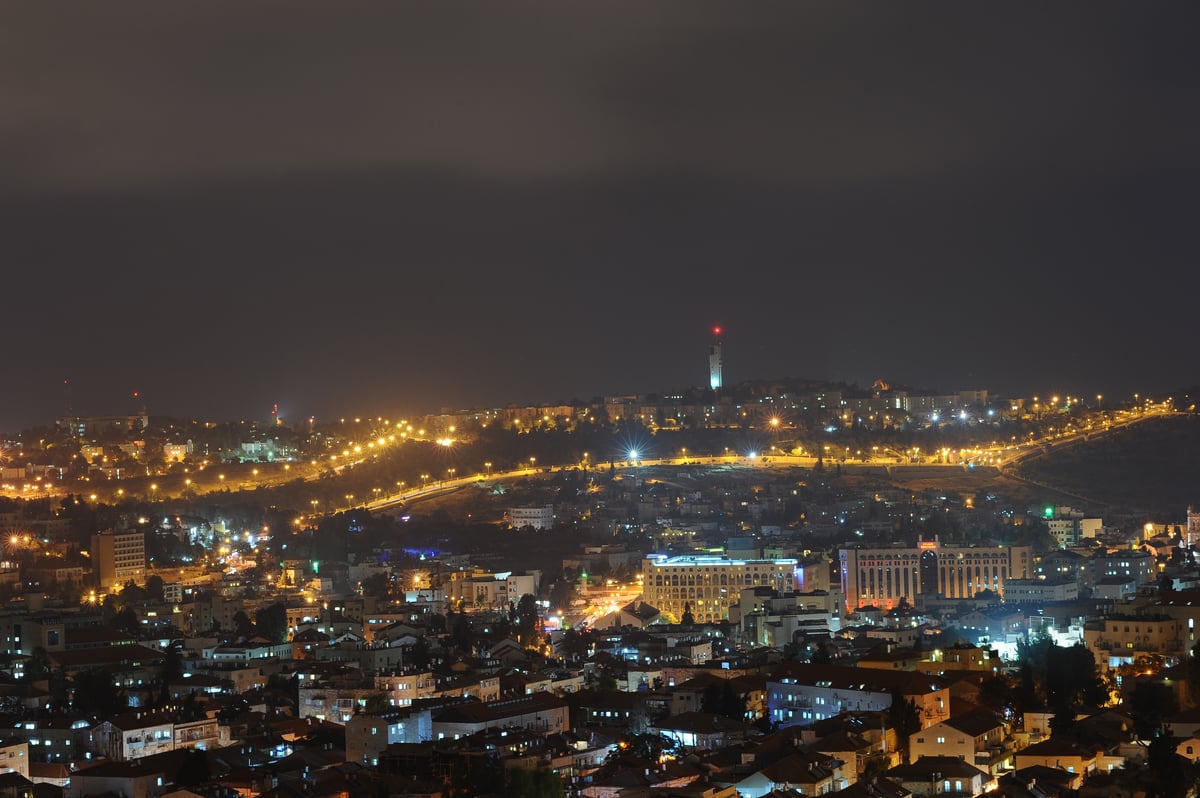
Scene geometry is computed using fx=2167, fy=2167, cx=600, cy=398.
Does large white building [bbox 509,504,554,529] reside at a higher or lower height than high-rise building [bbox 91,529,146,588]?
higher

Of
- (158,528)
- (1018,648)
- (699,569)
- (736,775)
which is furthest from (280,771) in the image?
(158,528)

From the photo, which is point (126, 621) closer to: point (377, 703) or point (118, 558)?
point (118, 558)

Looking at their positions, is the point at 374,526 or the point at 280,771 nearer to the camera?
the point at 280,771

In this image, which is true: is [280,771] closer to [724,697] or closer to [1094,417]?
[724,697]

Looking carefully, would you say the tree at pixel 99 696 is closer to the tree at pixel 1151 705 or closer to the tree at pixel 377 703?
the tree at pixel 377 703

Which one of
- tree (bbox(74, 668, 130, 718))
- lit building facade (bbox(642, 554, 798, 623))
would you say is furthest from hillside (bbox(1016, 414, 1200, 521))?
tree (bbox(74, 668, 130, 718))

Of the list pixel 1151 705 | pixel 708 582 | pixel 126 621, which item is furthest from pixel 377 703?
pixel 708 582

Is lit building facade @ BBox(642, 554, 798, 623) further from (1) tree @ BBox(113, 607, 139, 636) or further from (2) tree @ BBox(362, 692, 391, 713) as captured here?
(2) tree @ BBox(362, 692, 391, 713)
